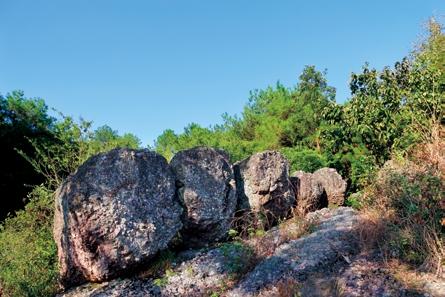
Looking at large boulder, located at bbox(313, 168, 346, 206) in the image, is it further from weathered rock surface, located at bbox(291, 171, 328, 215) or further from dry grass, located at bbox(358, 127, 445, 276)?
dry grass, located at bbox(358, 127, 445, 276)

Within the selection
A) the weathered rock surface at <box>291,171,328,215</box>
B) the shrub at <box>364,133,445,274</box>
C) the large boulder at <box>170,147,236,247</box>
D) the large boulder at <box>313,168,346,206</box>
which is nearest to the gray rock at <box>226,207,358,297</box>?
the shrub at <box>364,133,445,274</box>

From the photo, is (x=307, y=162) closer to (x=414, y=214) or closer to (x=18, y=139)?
(x=414, y=214)

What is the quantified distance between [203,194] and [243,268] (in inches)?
60.5

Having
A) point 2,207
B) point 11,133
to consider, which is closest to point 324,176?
point 2,207

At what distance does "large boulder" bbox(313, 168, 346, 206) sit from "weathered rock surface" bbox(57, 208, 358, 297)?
376cm

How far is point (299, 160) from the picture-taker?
12.3 meters

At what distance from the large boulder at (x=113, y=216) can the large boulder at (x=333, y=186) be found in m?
4.91

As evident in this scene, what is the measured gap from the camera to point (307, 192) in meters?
9.05

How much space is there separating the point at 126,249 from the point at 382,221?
351cm

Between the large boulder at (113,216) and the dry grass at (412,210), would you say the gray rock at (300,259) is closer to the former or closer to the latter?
the dry grass at (412,210)

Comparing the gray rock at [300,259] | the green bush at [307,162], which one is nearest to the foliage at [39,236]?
the gray rock at [300,259]

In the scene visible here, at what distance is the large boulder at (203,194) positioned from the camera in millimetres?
6660

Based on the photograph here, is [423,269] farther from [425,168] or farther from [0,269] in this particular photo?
[0,269]

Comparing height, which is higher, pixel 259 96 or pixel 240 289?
pixel 259 96
